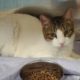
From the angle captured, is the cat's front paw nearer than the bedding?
No

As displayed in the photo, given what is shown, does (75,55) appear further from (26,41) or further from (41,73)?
(41,73)

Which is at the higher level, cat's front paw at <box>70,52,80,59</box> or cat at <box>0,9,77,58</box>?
cat at <box>0,9,77,58</box>

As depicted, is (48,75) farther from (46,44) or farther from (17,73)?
(46,44)

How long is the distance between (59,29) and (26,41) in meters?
0.21

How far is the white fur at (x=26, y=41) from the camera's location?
3.47 ft

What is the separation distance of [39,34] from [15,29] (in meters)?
0.13

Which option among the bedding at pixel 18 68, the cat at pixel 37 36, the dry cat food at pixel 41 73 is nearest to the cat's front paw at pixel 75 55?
the cat at pixel 37 36

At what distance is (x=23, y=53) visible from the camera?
43.2 inches

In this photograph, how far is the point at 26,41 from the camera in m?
1.12

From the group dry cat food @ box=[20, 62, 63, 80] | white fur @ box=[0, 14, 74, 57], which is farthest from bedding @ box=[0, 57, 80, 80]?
white fur @ box=[0, 14, 74, 57]

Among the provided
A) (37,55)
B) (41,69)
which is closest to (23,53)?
(37,55)

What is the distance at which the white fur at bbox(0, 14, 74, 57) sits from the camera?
1.06 metres

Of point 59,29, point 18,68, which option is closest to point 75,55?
point 59,29

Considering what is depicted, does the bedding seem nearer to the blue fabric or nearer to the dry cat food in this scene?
the dry cat food
